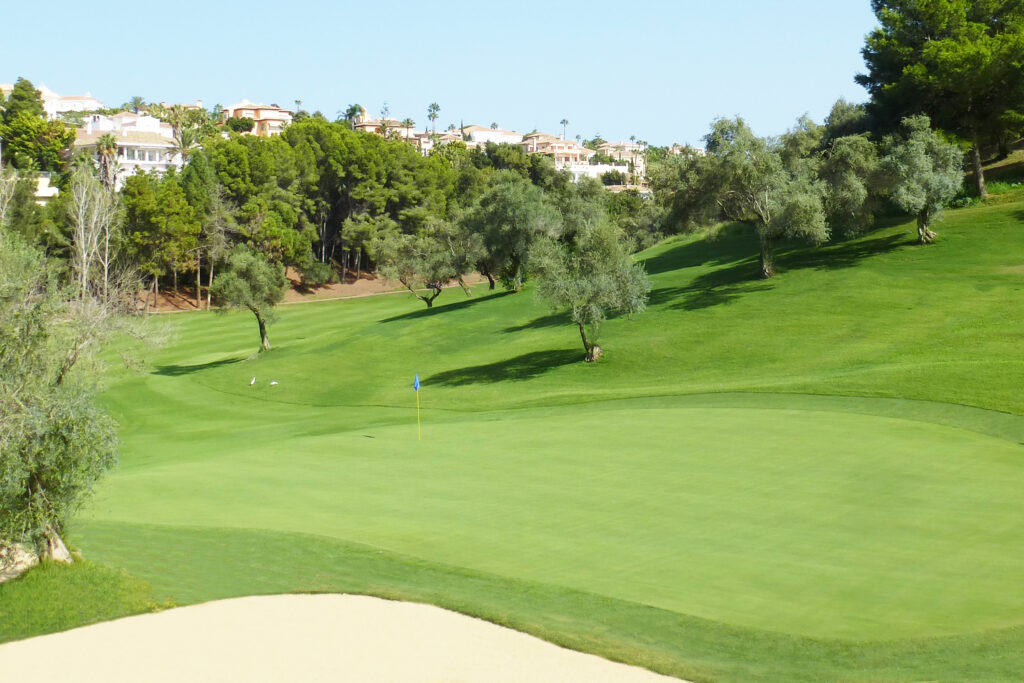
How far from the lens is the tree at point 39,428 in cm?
1625

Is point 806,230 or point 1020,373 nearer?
point 1020,373

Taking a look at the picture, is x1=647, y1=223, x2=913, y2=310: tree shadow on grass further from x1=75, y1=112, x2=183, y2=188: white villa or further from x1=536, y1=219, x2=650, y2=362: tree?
x1=75, y1=112, x2=183, y2=188: white villa

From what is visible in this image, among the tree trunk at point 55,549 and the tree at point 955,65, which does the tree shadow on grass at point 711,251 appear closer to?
the tree at point 955,65

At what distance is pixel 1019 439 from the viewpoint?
85.8 feet

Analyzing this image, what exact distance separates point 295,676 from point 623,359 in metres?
34.4

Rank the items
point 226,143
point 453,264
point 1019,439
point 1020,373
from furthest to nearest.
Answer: point 226,143
point 453,264
point 1020,373
point 1019,439

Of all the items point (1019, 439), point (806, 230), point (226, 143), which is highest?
point (226, 143)

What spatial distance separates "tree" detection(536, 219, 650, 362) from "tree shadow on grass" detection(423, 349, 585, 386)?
89.3 inches

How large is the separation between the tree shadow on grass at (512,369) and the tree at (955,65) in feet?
100

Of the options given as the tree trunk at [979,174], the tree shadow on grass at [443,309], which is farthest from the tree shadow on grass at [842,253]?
the tree shadow on grass at [443,309]

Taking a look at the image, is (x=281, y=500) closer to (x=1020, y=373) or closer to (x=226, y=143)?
(x=1020, y=373)

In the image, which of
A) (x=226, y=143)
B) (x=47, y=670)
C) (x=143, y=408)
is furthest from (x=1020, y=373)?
(x=226, y=143)

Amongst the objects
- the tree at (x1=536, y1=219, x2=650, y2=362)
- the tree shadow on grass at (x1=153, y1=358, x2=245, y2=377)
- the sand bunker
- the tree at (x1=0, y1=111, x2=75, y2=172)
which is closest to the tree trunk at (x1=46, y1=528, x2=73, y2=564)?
the sand bunker

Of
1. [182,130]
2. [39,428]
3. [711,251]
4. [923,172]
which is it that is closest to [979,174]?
[923,172]
